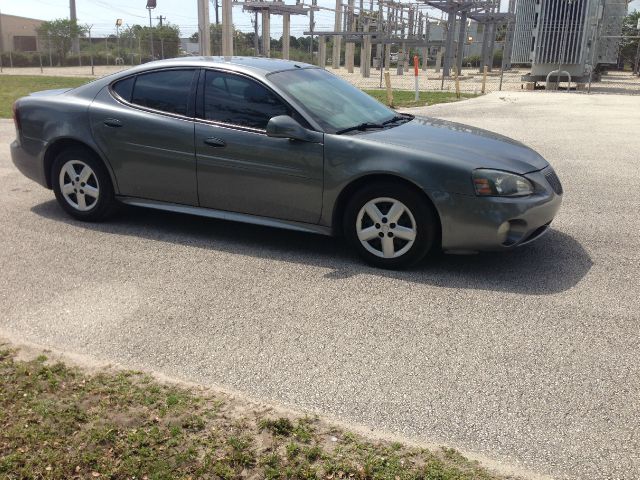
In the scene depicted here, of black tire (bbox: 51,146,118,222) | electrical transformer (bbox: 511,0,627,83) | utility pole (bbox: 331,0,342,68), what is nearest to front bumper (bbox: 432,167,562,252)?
black tire (bbox: 51,146,118,222)

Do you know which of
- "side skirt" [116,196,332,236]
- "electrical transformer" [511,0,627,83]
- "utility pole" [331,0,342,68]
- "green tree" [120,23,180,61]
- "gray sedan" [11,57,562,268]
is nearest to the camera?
"gray sedan" [11,57,562,268]

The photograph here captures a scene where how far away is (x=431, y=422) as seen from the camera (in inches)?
112

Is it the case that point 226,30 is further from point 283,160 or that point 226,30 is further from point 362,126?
point 283,160

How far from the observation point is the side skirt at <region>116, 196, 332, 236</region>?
5.08 meters

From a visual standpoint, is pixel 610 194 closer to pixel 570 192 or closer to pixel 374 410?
pixel 570 192

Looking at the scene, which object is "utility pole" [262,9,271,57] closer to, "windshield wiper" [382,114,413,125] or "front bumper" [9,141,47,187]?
"front bumper" [9,141,47,187]

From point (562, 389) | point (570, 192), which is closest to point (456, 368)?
point (562, 389)

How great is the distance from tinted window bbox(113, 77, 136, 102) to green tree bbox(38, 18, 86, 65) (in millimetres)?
48800

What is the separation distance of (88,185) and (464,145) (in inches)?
136

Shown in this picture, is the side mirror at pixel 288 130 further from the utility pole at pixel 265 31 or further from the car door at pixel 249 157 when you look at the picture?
the utility pole at pixel 265 31

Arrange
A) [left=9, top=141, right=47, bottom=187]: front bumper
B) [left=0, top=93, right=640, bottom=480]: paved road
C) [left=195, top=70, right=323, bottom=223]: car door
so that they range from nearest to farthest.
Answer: [left=0, top=93, right=640, bottom=480]: paved road, [left=195, top=70, right=323, bottom=223]: car door, [left=9, top=141, right=47, bottom=187]: front bumper

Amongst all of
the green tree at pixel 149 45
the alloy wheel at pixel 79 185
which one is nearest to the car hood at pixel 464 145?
the alloy wheel at pixel 79 185

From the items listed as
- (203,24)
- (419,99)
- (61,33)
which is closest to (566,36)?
(419,99)

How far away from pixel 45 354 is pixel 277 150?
2.37 meters
